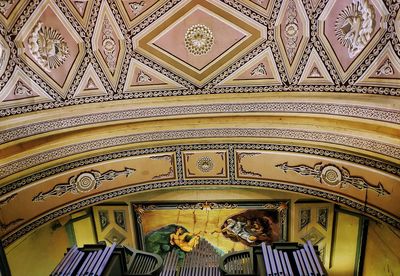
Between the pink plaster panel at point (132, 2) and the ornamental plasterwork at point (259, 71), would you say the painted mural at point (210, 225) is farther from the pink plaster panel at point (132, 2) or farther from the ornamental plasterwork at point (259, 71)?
the pink plaster panel at point (132, 2)

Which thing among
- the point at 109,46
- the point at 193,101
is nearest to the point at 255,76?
the point at 193,101

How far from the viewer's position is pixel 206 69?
677 centimetres

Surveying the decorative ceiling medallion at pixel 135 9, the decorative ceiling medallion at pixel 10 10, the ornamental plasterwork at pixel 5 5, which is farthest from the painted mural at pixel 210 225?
the ornamental plasterwork at pixel 5 5

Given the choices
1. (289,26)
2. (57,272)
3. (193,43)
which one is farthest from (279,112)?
(57,272)

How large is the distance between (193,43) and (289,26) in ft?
5.20

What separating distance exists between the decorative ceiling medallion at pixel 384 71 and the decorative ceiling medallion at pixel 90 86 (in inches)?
164

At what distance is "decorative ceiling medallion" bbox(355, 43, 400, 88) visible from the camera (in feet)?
17.4

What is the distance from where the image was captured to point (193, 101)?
6914 millimetres

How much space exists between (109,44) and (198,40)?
149 centimetres

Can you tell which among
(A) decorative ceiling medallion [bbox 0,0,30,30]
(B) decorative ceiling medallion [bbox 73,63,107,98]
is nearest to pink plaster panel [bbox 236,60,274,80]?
(B) decorative ceiling medallion [bbox 73,63,107,98]

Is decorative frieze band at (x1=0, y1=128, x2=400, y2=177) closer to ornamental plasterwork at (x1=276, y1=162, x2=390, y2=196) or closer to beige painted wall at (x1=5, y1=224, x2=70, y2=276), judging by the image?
ornamental plasterwork at (x1=276, y1=162, x2=390, y2=196)

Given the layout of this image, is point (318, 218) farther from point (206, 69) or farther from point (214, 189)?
point (206, 69)

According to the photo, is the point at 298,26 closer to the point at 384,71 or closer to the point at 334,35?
the point at 334,35

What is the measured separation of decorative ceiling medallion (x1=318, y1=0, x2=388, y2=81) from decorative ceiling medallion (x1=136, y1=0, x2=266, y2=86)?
1.09 meters
